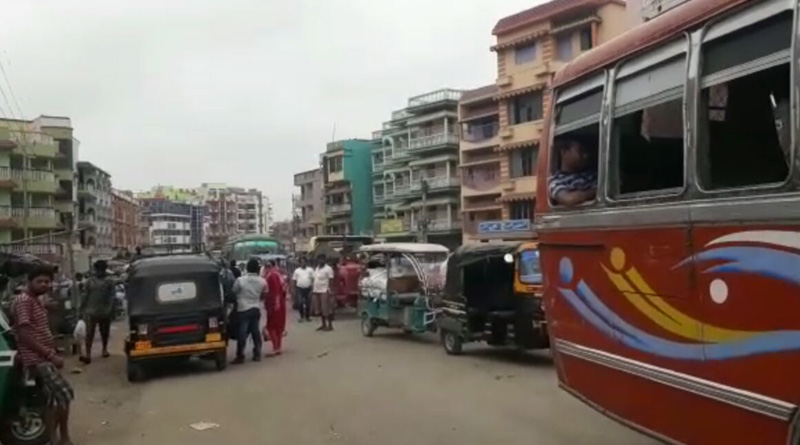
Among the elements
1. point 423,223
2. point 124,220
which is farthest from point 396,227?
point 124,220

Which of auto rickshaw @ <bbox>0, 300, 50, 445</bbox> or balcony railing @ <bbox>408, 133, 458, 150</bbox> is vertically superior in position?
balcony railing @ <bbox>408, 133, 458, 150</bbox>

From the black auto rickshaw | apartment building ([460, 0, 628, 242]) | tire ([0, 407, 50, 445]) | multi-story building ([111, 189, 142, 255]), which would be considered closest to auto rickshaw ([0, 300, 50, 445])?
tire ([0, 407, 50, 445])

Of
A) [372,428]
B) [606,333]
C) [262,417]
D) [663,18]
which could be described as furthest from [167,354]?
[663,18]

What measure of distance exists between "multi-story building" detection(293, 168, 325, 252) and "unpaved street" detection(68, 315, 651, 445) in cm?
7620

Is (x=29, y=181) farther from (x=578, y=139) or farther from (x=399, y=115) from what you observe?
(x=578, y=139)

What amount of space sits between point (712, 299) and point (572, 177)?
6.54 feet

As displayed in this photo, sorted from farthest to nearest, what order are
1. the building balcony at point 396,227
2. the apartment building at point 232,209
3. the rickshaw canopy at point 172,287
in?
the apartment building at point 232,209 → the building balcony at point 396,227 → the rickshaw canopy at point 172,287

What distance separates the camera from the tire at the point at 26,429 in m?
7.83

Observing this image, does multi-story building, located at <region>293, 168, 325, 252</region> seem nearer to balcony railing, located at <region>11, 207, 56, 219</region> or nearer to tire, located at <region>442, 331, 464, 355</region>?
balcony railing, located at <region>11, 207, 56, 219</region>

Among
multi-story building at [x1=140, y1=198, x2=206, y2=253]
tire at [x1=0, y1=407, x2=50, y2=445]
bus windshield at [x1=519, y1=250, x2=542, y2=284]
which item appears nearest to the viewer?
tire at [x1=0, y1=407, x2=50, y2=445]

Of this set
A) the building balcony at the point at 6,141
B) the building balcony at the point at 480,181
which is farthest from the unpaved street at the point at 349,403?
the building balcony at the point at 6,141

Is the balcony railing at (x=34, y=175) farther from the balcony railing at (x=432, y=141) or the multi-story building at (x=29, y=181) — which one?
the balcony railing at (x=432, y=141)

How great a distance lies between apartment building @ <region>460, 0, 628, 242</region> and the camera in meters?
46.6

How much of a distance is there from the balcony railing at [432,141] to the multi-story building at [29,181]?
2715 centimetres
